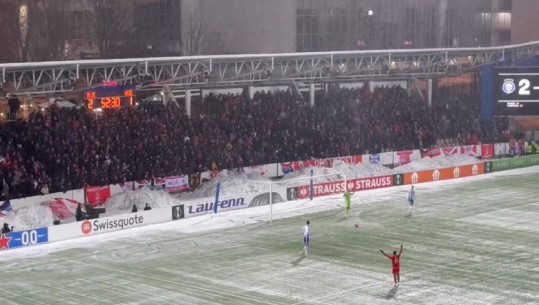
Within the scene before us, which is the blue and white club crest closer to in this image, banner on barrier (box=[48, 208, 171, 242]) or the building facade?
the building facade

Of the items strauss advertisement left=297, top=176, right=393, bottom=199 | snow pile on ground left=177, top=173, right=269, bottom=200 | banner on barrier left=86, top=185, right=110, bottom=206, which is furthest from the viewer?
strauss advertisement left=297, top=176, right=393, bottom=199

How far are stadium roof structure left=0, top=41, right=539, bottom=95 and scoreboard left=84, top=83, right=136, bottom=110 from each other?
1.56 meters

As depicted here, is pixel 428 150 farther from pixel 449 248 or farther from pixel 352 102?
pixel 449 248

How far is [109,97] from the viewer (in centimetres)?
4684

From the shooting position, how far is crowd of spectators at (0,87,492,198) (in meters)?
44.9

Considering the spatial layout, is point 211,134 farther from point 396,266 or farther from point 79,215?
point 396,266

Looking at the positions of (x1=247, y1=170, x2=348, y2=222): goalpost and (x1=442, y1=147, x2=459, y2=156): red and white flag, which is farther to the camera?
(x1=442, y1=147, x2=459, y2=156): red and white flag

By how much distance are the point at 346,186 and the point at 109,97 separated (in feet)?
47.9

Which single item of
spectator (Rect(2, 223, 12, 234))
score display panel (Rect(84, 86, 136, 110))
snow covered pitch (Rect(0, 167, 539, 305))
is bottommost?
snow covered pitch (Rect(0, 167, 539, 305))

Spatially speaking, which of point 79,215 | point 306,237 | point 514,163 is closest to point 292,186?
point 79,215

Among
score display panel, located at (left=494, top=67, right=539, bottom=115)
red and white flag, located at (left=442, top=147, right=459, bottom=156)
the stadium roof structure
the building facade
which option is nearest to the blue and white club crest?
score display panel, located at (left=494, top=67, right=539, bottom=115)

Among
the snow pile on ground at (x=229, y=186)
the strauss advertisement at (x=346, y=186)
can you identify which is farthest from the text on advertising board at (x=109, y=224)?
the strauss advertisement at (x=346, y=186)

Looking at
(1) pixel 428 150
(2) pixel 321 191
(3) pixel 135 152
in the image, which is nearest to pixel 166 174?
(3) pixel 135 152

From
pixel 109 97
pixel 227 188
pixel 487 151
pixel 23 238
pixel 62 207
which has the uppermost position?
pixel 109 97
